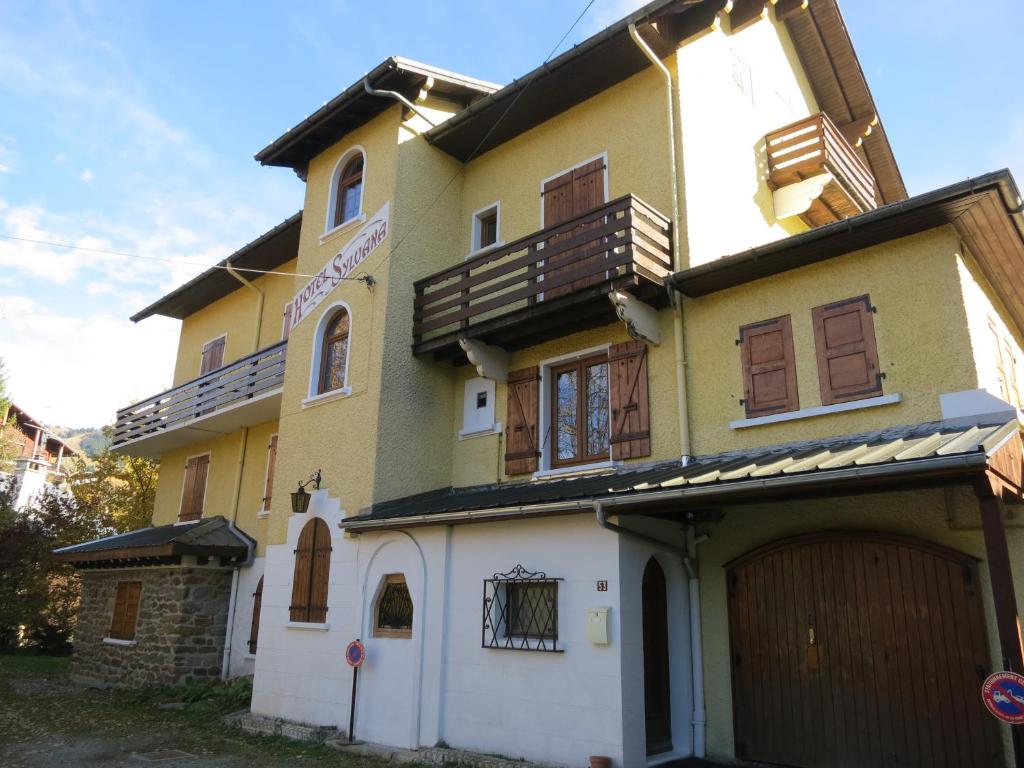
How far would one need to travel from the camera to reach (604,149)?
1153cm

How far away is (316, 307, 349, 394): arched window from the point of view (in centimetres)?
1298

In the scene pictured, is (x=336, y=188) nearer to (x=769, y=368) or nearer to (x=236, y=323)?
(x=236, y=323)

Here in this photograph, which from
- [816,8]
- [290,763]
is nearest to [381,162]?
[816,8]

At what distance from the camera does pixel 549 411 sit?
1132 centimetres

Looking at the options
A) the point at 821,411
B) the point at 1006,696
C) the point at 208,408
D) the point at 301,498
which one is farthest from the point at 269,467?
the point at 1006,696

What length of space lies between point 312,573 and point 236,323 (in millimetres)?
8252

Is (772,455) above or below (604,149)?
below

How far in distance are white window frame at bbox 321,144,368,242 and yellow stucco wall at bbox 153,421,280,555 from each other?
437 cm

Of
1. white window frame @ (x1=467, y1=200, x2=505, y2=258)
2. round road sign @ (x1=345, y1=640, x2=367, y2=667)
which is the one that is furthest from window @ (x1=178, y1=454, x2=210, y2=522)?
white window frame @ (x1=467, y1=200, x2=505, y2=258)

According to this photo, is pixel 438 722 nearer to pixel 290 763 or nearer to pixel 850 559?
pixel 290 763

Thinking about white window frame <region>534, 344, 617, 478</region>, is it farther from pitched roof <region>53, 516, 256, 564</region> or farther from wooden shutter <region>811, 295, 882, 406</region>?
pitched roof <region>53, 516, 256, 564</region>

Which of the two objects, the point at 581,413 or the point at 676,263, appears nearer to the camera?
the point at 676,263

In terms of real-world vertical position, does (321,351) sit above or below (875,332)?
above

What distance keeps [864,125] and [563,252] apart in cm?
836
